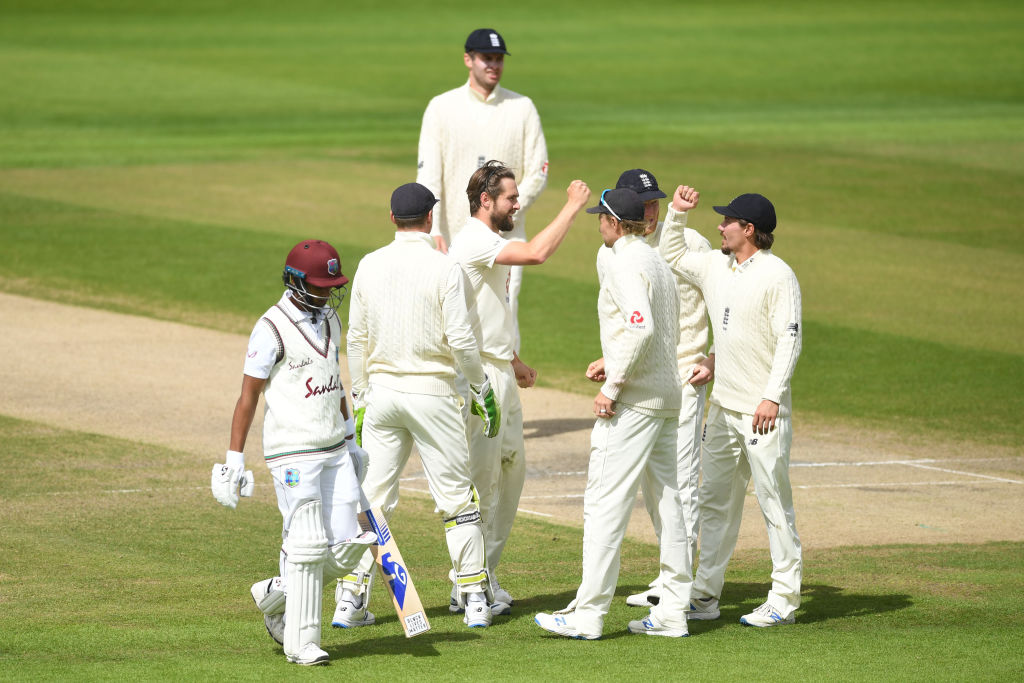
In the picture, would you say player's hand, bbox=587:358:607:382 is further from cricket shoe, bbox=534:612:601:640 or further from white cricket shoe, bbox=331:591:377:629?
white cricket shoe, bbox=331:591:377:629

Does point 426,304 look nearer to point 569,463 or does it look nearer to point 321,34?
point 569,463

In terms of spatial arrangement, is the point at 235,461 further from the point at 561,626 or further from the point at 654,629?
the point at 654,629

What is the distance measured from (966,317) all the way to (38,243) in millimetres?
11864

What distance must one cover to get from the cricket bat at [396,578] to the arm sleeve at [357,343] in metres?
0.83

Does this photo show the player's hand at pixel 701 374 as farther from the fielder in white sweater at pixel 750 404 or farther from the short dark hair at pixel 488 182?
the short dark hair at pixel 488 182

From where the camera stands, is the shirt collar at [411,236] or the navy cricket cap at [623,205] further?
the shirt collar at [411,236]

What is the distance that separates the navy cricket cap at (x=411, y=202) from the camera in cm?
778

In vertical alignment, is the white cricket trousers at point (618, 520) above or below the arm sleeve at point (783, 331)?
below

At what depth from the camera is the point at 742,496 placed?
27.2 ft

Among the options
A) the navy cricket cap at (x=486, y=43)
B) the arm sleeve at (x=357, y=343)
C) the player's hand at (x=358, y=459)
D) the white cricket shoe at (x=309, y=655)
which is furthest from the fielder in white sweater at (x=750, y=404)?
the navy cricket cap at (x=486, y=43)

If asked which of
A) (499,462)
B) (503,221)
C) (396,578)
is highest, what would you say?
(503,221)

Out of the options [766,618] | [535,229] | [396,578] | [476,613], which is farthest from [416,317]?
[535,229]

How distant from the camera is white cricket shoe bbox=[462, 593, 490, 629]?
7773 mm

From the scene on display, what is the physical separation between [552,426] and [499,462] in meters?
4.29
